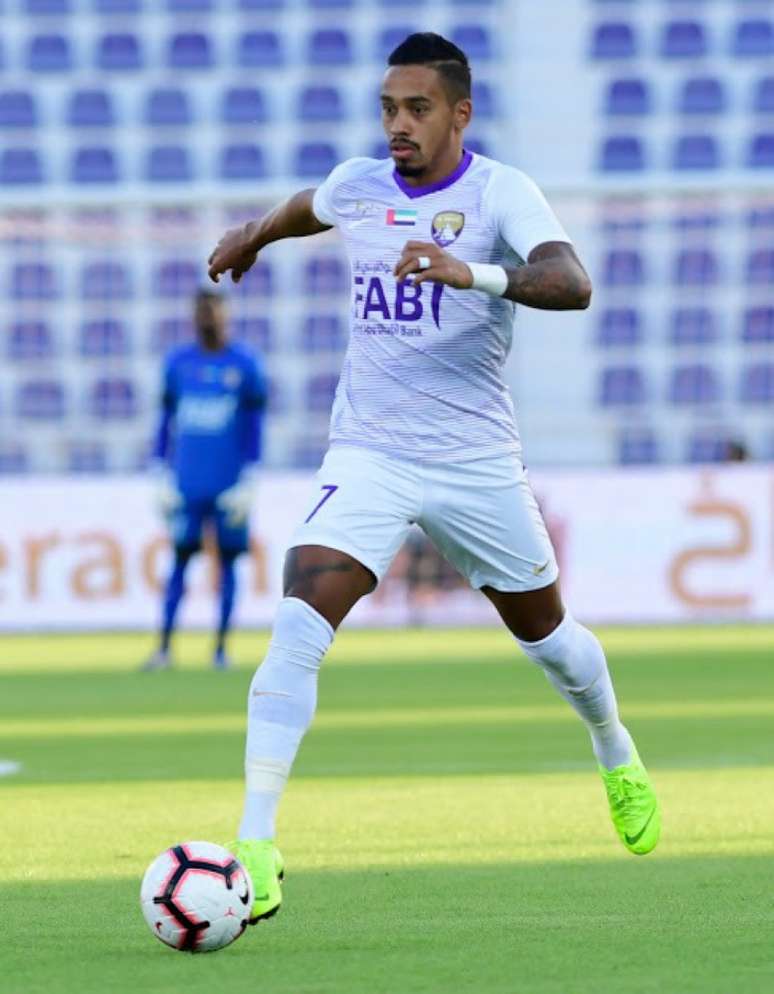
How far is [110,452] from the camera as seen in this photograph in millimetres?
24578

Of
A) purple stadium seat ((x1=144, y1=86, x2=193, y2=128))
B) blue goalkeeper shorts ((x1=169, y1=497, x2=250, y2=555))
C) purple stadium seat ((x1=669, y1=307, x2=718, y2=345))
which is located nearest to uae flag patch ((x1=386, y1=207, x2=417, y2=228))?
blue goalkeeper shorts ((x1=169, y1=497, x2=250, y2=555))

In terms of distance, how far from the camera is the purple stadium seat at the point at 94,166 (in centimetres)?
2905

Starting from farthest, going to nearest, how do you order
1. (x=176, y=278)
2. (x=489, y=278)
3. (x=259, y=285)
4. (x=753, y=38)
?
(x=753, y=38)
(x=176, y=278)
(x=259, y=285)
(x=489, y=278)


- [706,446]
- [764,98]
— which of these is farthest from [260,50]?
[706,446]

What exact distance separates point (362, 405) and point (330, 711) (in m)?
6.73

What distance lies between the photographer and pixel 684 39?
29.7 m

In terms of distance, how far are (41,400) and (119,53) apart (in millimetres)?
6440

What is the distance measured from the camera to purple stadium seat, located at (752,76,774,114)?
29016mm

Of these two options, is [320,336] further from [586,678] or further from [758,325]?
[586,678]

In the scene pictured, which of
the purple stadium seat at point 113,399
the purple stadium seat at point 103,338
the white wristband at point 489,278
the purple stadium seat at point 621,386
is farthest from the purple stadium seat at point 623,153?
the white wristband at point 489,278

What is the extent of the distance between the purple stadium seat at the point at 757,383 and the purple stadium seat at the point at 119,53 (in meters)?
8.73

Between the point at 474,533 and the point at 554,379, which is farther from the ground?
the point at 474,533

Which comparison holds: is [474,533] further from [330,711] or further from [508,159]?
[508,159]

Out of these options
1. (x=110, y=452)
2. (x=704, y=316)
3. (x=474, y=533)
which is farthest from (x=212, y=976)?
(x=704, y=316)
